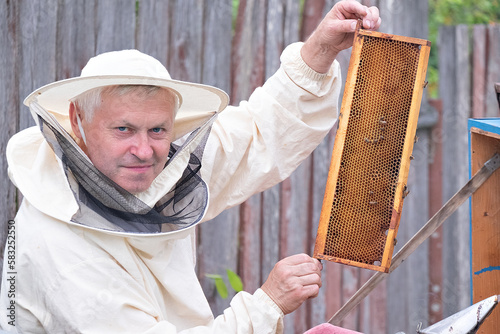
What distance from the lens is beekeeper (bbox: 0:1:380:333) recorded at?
222cm

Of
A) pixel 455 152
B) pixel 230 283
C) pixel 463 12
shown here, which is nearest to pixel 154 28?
pixel 230 283

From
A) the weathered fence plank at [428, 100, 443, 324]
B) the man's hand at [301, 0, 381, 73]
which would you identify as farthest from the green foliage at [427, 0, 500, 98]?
the man's hand at [301, 0, 381, 73]

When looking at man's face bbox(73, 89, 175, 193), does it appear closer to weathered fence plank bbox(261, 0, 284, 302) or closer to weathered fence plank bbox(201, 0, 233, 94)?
weathered fence plank bbox(201, 0, 233, 94)

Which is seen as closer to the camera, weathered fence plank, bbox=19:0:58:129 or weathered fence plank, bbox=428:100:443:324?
weathered fence plank, bbox=19:0:58:129

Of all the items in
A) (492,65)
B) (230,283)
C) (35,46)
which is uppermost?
(35,46)

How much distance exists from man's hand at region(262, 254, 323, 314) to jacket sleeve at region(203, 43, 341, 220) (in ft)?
1.92

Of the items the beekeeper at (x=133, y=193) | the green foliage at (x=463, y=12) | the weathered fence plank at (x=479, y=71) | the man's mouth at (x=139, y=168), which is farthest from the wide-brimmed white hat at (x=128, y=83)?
the green foliage at (x=463, y=12)

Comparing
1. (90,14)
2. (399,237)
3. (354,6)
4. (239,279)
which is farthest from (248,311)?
(399,237)

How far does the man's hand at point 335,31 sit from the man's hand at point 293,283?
2.56ft

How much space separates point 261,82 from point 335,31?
1482 millimetres

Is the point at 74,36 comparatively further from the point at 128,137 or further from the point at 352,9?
the point at 352,9

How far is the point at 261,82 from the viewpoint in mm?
4031

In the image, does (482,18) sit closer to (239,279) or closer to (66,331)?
(239,279)

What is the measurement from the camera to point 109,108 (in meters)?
2.39
